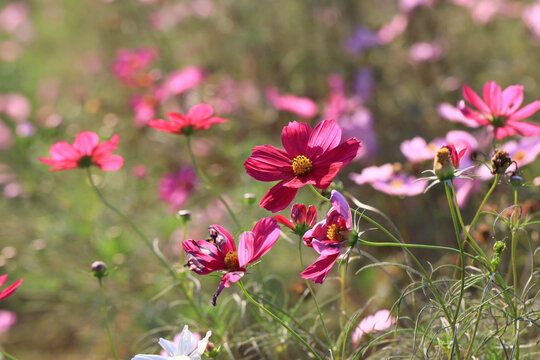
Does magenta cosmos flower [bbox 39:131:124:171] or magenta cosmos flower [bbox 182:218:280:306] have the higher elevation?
magenta cosmos flower [bbox 182:218:280:306]

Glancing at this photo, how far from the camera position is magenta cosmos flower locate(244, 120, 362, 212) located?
2.02 ft

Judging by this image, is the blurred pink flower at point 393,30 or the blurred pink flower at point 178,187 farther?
the blurred pink flower at point 393,30

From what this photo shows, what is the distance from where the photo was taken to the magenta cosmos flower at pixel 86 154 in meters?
0.85

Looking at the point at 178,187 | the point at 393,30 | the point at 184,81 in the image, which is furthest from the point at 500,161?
the point at 393,30

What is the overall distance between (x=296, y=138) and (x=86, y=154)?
14.8 inches

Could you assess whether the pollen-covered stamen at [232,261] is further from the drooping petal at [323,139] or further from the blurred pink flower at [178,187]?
the blurred pink flower at [178,187]

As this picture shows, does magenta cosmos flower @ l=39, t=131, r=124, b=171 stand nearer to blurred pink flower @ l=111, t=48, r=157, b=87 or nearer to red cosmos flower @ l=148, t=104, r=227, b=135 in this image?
red cosmos flower @ l=148, t=104, r=227, b=135

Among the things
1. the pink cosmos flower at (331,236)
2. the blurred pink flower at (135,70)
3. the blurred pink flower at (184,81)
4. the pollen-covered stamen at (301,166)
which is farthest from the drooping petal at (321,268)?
the blurred pink flower at (135,70)

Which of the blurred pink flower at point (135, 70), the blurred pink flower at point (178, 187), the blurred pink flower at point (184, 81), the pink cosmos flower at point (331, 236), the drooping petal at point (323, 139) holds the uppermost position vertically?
the drooping petal at point (323, 139)

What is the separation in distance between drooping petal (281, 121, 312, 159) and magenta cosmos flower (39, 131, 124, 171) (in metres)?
0.31

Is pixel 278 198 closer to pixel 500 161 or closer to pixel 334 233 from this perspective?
pixel 334 233

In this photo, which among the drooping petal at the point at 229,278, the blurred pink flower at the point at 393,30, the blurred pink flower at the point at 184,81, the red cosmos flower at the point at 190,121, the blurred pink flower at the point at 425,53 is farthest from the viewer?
the blurred pink flower at the point at 393,30

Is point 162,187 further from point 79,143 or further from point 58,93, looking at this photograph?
point 58,93

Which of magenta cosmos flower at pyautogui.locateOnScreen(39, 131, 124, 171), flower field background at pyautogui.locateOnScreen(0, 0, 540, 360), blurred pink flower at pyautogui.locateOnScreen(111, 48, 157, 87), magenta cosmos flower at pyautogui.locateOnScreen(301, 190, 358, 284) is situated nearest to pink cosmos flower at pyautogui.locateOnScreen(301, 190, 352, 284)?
magenta cosmos flower at pyautogui.locateOnScreen(301, 190, 358, 284)
